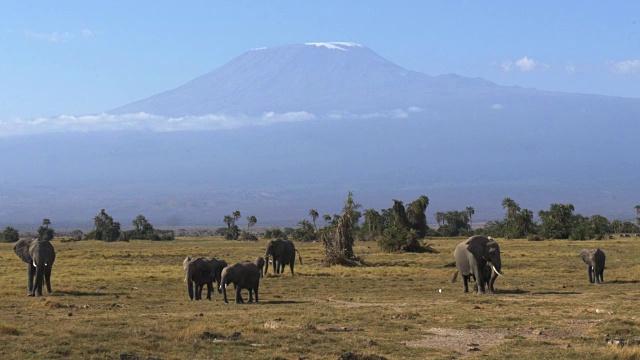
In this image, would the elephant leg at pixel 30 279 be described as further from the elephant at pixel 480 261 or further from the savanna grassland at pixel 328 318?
the elephant at pixel 480 261

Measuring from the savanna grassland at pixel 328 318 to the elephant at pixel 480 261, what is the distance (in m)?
0.79

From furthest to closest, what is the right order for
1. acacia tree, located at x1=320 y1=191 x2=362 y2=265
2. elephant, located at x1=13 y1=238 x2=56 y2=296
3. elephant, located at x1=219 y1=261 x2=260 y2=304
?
acacia tree, located at x1=320 y1=191 x2=362 y2=265 → elephant, located at x1=13 y1=238 x2=56 y2=296 → elephant, located at x1=219 y1=261 x2=260 y2=304

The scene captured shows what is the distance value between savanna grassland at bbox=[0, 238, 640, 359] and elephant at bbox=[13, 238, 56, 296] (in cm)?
71

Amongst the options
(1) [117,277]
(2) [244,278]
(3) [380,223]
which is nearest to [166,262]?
(1) [117,277]

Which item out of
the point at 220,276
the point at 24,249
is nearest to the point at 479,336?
the point at 220,276

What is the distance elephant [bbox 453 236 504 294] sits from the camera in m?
32.6

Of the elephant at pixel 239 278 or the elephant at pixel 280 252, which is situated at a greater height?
the elephant at pixel 280 252

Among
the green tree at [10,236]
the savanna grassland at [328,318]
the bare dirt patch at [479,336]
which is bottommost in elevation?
the bare dirt patch at [479,336]

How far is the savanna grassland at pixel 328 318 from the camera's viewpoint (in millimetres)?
19688

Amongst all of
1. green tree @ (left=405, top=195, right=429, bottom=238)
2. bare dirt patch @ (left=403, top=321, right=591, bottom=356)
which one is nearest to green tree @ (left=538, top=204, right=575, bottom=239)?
green tree @ (left=405, top=195, right=429, bottom=238)

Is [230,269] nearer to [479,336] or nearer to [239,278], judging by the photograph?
[239,278]

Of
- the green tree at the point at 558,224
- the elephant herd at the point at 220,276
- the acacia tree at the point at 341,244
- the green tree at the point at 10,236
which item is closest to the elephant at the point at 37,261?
the elephant herd at the point at 220,276

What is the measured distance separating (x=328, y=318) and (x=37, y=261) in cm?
1258

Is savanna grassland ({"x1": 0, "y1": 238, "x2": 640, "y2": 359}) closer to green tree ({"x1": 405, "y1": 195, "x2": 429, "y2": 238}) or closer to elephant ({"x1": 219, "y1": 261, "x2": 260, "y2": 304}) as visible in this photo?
elephant ({"x1": 219, "y1": 261, "x2": 260, "y2": 304})
